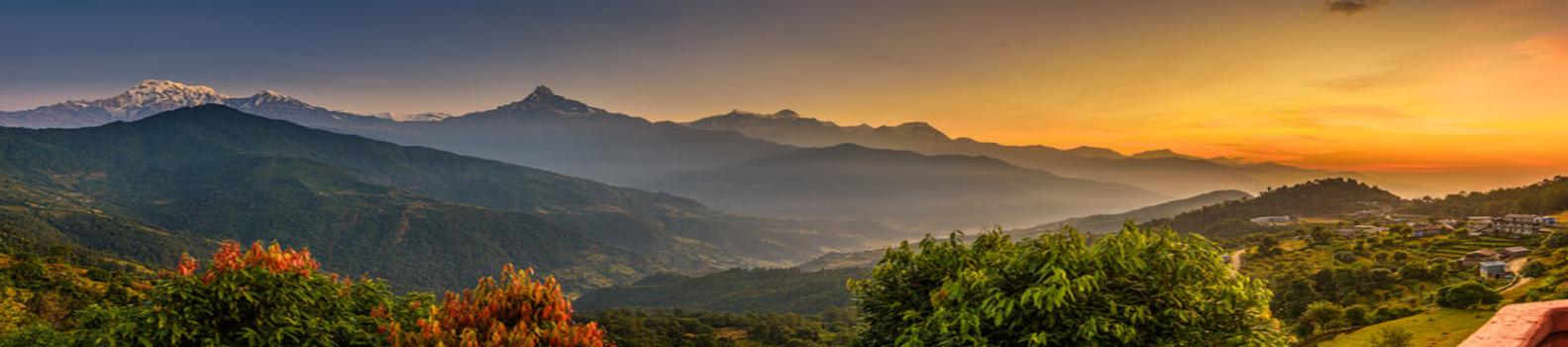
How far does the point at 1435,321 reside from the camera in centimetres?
4566

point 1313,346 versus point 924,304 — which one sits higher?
point 924,304

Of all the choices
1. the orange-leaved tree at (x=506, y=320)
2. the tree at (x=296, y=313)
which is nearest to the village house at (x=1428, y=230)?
the orange-leaved tree at (x=506, y=320)

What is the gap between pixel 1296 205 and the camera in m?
168

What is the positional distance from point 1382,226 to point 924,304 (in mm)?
140124

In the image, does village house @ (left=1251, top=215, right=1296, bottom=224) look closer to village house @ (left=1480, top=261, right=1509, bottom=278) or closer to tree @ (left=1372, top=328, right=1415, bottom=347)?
village house @ (left=1480, top=261, right=1509, bottom=278)

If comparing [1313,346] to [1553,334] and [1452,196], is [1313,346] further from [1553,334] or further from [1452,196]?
[1452,196]

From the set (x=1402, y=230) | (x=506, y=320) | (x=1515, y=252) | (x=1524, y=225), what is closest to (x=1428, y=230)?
(x=1402, y=230)

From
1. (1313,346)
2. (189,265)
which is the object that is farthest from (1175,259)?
(1313,346)

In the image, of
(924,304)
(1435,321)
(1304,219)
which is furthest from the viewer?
(1304,219)

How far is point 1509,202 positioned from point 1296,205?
60.1 metres

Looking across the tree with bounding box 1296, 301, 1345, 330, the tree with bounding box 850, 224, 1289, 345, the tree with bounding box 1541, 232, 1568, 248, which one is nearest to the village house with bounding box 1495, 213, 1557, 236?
the tree with bounding box 1541, 232, 1568, 248

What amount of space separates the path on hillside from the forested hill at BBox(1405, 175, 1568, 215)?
153ft

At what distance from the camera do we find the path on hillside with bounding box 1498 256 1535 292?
54834 millimetres

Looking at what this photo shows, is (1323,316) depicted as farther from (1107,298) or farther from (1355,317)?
(1107,298)
